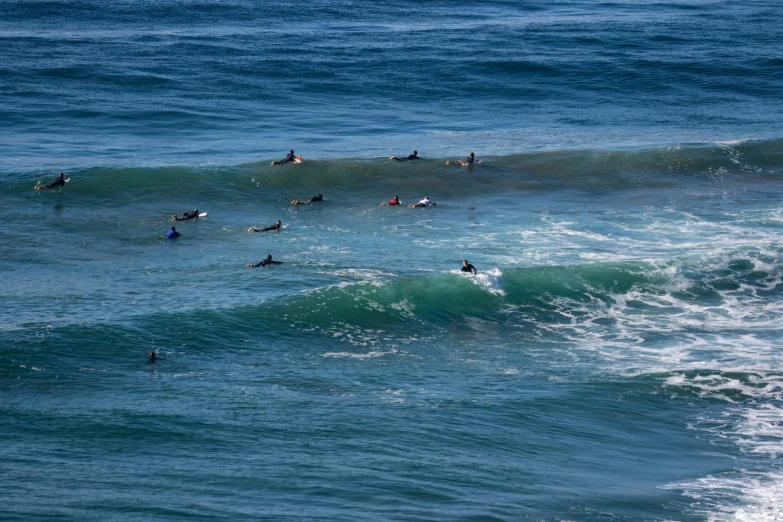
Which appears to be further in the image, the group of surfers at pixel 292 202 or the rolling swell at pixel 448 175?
the rolling swell at pixel 448 175

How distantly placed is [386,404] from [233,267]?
42.1 feet

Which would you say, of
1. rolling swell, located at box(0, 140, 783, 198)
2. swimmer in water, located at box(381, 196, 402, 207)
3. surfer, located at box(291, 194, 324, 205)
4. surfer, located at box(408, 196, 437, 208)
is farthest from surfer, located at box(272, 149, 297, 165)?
surfer, located at box(408, 196, 437, 208)

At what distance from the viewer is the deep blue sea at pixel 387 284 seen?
22609 mm

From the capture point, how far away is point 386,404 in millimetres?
26594

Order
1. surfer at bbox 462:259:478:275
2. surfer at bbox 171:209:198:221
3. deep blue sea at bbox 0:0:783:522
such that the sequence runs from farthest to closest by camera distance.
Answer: surfer at bbox 171:209:198:221 < surfer at bbox 462:259:478:275 < deep blue sea at bbox 0:0:783:522

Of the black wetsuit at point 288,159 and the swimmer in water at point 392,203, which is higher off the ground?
the black wetsuit at point 288,159

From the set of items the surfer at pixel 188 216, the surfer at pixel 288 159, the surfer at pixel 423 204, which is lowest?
the surfer at pixel 188 216

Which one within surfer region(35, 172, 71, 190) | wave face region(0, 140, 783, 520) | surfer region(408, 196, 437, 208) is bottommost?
wave face region(0, 140, 783, 520)

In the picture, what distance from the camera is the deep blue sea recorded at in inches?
890

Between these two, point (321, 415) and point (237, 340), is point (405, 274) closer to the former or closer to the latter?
point (237, 340)

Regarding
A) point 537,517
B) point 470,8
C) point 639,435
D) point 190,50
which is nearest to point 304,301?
point 639,435

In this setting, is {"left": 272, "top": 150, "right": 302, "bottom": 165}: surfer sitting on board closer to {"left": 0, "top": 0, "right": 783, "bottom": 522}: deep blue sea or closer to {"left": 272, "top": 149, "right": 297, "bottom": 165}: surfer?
{"left": 272, "top": 149, "right": 297, "bottom": 165}: surfer

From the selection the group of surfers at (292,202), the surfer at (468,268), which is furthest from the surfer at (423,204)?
the surfer at (468,268)

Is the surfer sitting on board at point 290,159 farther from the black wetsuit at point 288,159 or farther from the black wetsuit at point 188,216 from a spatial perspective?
the black wetsuit at point 188,216
